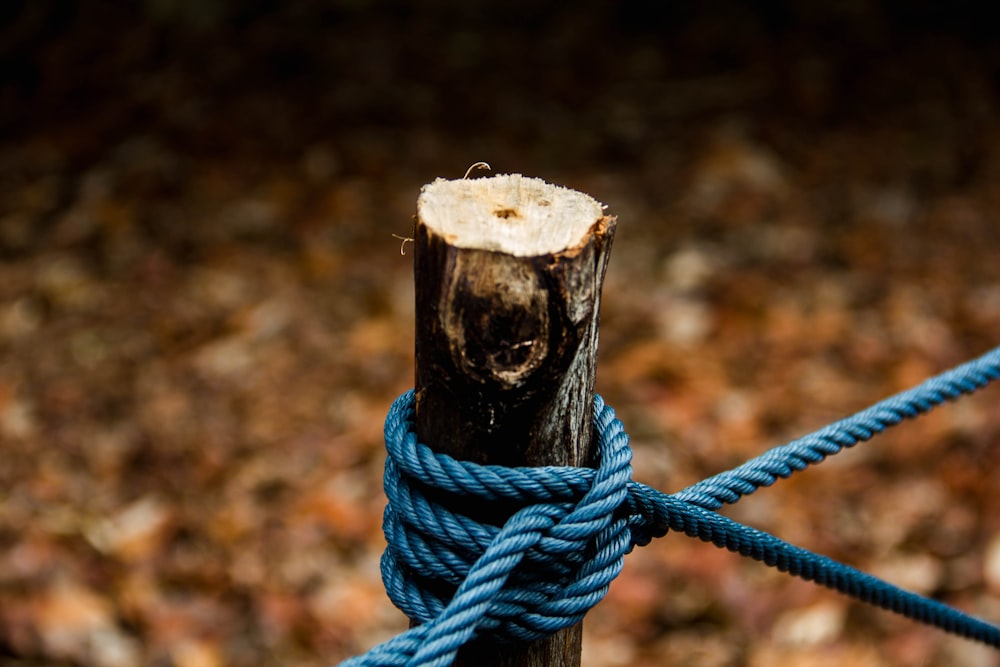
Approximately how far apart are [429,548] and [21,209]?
2625mm

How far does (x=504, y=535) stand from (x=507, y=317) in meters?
0.15

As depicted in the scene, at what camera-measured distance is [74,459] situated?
1882 millimetres

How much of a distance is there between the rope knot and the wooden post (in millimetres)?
21

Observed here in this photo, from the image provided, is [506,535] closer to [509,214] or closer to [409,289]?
[509,214]

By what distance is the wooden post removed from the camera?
0.53 m

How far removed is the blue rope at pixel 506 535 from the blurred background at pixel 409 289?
974 millimetres

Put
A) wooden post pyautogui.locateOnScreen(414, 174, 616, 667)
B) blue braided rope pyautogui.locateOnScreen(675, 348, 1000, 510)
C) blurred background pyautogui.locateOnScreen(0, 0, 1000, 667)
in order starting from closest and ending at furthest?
1. wooden post pyautogui.locateOnScreen(414, 174, 616, 667)
2. blue braided rope pyautogui.locateOnScreen(675, 348, 1000, 510)
3. blurred background pyautogui.locateOnScreen(0, 0, 1000, 667)

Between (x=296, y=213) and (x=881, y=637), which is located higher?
(x=296, y=213)

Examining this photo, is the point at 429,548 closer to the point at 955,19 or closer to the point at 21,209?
the point at 21,209

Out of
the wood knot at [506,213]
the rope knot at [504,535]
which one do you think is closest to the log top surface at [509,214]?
the wood knot at [506,213]

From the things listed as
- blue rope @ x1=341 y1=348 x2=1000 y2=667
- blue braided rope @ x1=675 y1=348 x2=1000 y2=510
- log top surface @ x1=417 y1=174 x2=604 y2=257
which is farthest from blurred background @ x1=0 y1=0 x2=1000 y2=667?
log top surface @ x1=417 y1=174 x2=604 y2=257

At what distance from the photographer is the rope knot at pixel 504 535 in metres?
0.58

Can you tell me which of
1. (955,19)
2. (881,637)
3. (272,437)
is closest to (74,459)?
(272,437)

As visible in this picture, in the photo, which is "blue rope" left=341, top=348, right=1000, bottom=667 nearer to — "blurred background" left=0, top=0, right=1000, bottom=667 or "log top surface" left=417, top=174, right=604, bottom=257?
"log top surface" left=417, top=174, right=604, bottom=257
